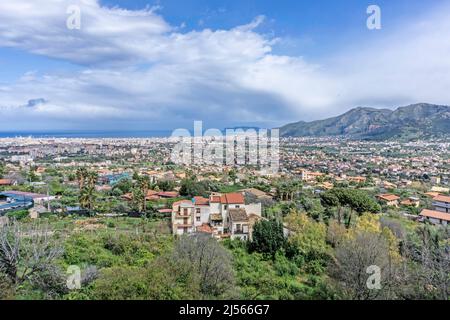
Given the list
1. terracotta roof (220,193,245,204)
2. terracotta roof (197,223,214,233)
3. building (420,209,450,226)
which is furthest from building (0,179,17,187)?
building (420,209,450,226)

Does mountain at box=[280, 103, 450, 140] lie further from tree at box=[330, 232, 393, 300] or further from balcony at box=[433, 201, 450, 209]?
tree at box=[330, 232, 393, 300]

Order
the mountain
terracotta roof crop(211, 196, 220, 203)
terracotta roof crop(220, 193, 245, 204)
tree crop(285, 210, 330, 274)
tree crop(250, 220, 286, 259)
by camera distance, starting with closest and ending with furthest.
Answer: tree crop(285, 210, 330, 274)
tree crop(250, 220, 286, 259)
terracotta roof crop(220, 193, 245, 204)
terracotta roof crop(211, 196, 220, 203)
the mountain

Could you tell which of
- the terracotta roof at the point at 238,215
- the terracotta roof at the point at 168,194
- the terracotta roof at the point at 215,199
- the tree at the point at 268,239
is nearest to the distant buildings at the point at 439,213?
the tree at the point at 268,239

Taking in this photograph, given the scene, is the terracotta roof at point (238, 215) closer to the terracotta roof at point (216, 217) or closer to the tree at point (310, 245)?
the terracotta roof at point (216, 217)

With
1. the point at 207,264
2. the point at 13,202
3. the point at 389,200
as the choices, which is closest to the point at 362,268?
the point at 207,264

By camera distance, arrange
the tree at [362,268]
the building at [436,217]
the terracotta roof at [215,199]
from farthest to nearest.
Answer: the building at [436,217] < the terracotta roof at [215,199] < the tree at [362,268]

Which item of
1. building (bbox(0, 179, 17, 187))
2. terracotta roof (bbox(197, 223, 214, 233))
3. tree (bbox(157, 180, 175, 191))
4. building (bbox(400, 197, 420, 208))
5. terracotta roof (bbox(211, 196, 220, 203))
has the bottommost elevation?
building (bbox(400, 197, 420, 208))
